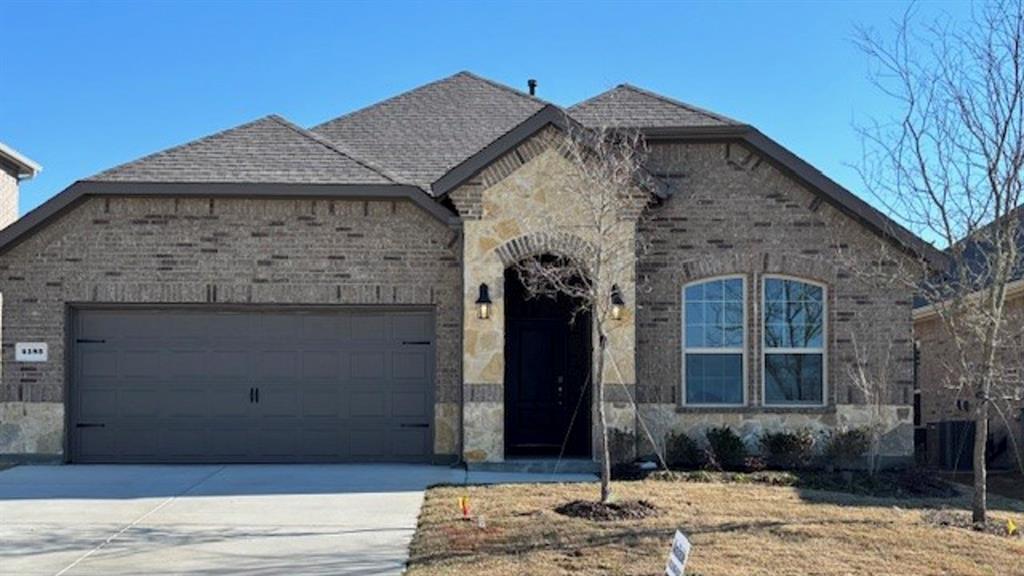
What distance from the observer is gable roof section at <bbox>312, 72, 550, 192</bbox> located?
16.8 metres

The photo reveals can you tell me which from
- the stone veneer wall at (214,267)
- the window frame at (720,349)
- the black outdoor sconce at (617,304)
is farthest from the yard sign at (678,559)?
the stone veneer wall at (214,267)

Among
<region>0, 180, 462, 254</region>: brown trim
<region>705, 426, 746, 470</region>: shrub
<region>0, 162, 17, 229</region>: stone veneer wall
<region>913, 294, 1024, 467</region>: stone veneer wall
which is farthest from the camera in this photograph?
<region>0, 162, 17, 229</region>: stone veneer wall

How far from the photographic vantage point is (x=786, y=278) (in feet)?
49.7

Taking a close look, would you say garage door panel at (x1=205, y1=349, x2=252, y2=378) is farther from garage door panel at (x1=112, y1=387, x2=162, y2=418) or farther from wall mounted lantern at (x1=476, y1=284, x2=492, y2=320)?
wall mounted lantern at (x1=476, y1=284, x2=492, y2=320)

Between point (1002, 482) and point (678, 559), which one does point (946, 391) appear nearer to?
point (1002, 482)

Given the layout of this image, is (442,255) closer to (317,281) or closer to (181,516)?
(317,281)

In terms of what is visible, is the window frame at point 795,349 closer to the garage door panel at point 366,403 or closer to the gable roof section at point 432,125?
the gable roof section at point 432,125

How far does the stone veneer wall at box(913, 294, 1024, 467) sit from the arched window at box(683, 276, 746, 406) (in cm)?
301

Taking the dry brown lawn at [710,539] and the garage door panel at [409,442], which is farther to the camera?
the garage door panel at [409,442]

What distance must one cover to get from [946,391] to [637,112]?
8857 millimetres

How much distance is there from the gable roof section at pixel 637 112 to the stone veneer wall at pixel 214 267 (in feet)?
9.26

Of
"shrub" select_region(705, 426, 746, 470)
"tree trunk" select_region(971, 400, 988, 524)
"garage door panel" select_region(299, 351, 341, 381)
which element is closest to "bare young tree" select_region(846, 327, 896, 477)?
"shrub" select_region(705, 426, 746, 470)

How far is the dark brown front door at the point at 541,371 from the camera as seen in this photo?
Result: 17062mm

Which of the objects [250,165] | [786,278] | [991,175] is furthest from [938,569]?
[250,165]
